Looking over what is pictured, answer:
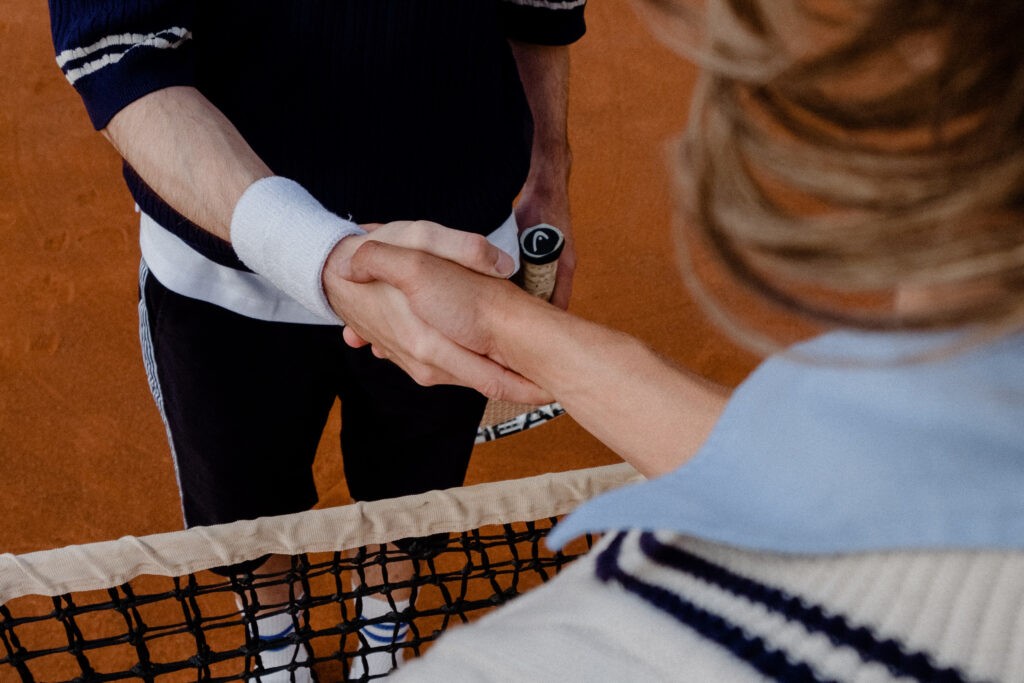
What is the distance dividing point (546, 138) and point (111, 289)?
1.46 metres

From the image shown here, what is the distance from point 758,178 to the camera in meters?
0.39

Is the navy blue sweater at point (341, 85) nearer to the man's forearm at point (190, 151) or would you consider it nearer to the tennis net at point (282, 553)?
the man's forearm at point (190, 151)

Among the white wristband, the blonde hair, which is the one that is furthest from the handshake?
the blonde hair

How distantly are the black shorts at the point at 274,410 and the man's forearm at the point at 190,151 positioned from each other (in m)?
0.17

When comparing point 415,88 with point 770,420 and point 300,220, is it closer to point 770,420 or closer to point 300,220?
point 300,220

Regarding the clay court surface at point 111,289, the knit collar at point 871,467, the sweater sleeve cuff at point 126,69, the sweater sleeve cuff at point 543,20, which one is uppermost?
the sweater sleeve cuff at point 543,20

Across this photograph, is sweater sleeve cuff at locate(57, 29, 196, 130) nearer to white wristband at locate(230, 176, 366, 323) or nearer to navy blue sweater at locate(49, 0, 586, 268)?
navy blue sweater at locate(49, 0, 586, 268)

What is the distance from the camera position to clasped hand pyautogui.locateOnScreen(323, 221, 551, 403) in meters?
0.88

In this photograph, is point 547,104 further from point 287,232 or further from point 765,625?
point 765,625

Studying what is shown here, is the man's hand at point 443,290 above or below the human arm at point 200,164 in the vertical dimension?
below

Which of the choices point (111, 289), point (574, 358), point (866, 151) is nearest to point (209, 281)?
point (574, 358)

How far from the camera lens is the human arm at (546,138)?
119 cm

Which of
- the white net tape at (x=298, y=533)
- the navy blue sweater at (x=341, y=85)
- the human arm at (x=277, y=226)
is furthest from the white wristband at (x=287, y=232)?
the white net tape at (x=298, y=533)

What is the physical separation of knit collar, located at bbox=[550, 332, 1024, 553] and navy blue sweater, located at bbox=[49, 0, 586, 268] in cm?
67
